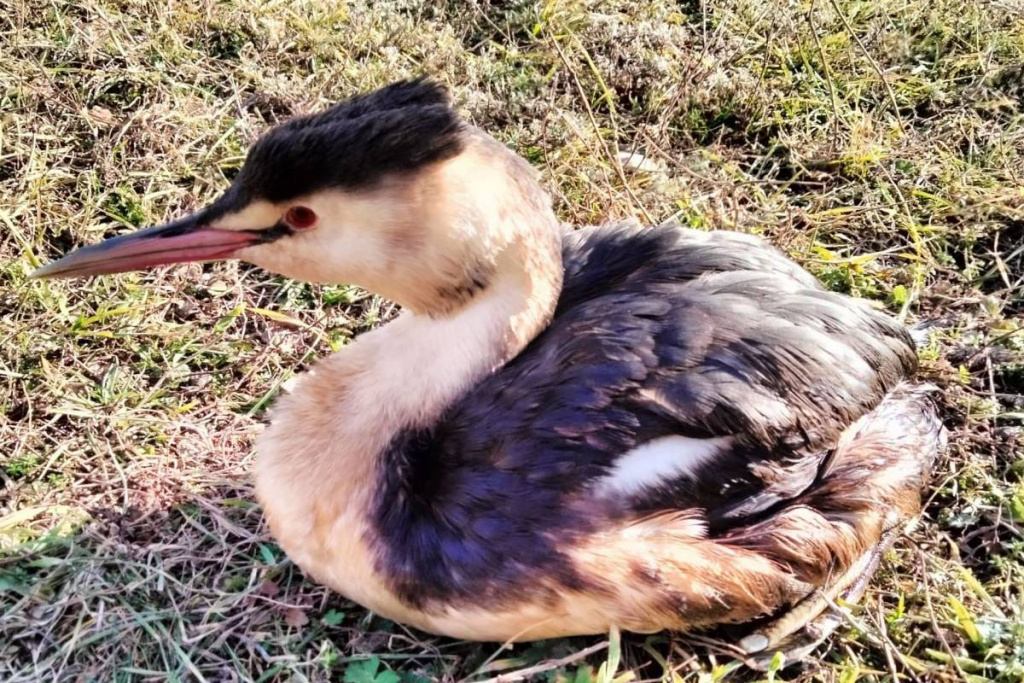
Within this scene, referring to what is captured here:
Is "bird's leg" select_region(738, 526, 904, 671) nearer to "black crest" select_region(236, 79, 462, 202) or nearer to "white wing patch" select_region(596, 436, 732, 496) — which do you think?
"white wing patch" select_region(596, 436, 732, 496)

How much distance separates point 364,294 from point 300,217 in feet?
4.27

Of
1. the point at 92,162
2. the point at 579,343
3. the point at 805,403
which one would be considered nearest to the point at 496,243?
the point at 579,343

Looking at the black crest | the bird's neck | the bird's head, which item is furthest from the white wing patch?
the black crest

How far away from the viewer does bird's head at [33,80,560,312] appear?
2.00 meters

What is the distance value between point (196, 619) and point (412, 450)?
83 cm

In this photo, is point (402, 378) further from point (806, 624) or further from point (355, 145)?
point (806, 624)

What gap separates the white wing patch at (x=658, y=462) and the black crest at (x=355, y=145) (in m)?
0.80

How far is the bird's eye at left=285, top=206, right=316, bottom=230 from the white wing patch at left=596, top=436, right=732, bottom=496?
87cm

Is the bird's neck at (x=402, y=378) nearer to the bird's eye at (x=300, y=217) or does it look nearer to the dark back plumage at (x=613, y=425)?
the dark back plumage at (x=613, y=425)

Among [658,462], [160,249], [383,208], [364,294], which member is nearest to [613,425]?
[658,462]

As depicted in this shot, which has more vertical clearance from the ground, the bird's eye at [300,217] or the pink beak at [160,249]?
the bird's eye at [300,217]

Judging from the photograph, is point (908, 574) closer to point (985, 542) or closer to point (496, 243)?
point (985, 542)

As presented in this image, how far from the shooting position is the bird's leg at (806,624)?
253cm

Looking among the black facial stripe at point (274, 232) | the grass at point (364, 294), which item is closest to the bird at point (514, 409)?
the black facial stripe at point (274, 232)
